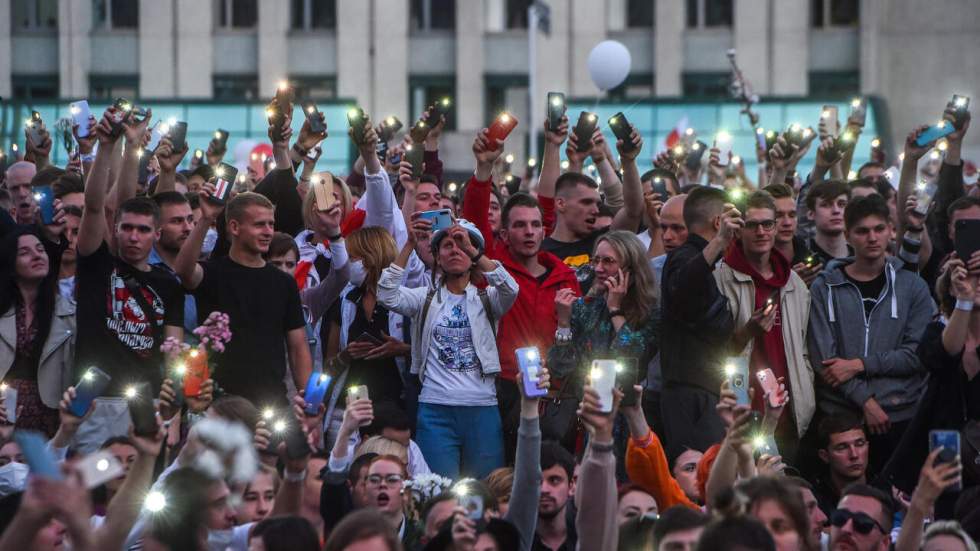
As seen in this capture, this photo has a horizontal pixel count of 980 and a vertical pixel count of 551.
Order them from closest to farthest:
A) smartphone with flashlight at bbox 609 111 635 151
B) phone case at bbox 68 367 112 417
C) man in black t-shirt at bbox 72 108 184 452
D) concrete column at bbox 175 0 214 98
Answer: phone case at bbox 68 367 112 417 < man in black t-shirt at bbox 72 108 184 452 < smartphone with flashlight at bbox 609 111 635 151 < concrete column at bbox 175 0 214 98

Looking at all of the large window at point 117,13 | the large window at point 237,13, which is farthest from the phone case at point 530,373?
the large window at point 117,13

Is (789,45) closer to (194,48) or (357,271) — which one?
(194,48)

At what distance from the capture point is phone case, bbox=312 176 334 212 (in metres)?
10.3

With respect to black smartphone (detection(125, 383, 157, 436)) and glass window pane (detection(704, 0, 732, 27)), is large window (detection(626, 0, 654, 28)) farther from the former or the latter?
black smartphone (detection(125, 383, 157, 436))

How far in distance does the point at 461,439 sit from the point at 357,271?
50.7 inches

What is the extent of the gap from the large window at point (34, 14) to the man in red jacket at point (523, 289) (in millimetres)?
28983

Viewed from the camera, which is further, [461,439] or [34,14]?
[34,14]

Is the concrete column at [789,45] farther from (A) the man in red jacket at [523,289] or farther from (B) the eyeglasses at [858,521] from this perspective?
(B) the eyeglasses at [858,521]

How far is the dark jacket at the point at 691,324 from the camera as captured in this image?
9281 millimetres

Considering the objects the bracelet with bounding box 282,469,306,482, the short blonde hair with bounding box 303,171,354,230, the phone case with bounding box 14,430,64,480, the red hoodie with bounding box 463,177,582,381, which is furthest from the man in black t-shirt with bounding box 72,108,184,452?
the phone case with bounding box 14,430,64,480

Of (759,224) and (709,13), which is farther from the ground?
(709,13)

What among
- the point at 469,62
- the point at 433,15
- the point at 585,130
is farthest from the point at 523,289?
the point at 433,15

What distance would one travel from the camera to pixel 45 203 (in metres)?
9.61

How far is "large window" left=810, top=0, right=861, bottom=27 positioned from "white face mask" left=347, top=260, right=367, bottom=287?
28084 millimetres
